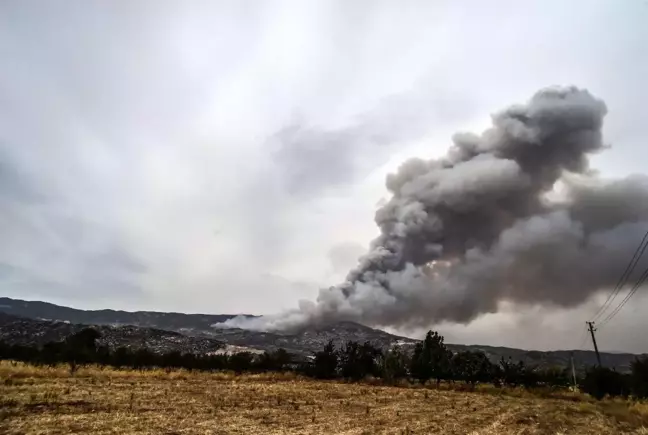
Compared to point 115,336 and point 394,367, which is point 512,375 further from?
point 115,336

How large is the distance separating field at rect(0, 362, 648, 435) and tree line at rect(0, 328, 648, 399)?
2388 centimetres

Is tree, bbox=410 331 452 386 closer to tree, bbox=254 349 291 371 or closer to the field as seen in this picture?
tree, bbox=254 349 291 371

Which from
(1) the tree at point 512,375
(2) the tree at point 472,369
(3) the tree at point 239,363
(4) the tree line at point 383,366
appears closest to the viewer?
(4) the tree line at point 383,366

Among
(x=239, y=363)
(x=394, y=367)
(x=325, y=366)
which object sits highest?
(x=394, y=367)

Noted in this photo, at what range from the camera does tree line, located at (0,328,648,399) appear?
5675 cm

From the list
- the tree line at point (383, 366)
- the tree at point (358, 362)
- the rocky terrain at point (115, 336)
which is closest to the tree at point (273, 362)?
the tree line at point (383, 366)

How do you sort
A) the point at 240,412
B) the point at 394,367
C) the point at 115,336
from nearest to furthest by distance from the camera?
the point at 240,412 → the point at 394,367 → the point at 115,336

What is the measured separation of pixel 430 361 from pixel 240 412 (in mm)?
44672

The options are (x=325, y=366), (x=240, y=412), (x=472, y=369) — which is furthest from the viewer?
(x=472, y=369)

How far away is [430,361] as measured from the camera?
2432 inches

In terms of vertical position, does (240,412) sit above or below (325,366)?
below

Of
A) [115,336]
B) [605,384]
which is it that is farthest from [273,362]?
[115,336]

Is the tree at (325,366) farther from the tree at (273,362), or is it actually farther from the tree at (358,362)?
the tree at (273,362)

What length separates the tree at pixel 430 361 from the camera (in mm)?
61031
